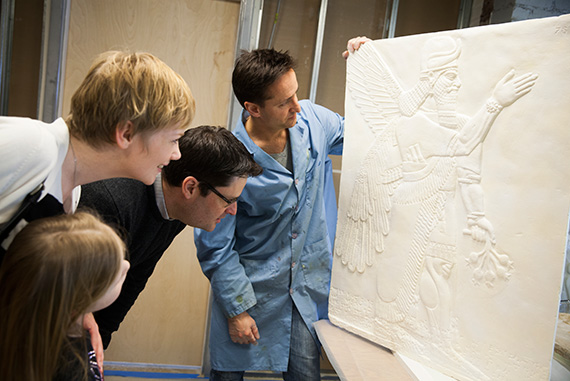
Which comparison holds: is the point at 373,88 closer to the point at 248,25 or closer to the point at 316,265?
the point at 316,265

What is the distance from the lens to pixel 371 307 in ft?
5.61

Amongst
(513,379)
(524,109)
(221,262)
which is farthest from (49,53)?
(513,379)

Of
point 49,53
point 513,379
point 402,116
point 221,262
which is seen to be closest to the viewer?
point 513,379

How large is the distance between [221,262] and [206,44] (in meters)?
1.51

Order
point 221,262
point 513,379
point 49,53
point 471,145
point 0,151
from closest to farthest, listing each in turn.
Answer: point 0,151 → point 513,379 → point 471,145 → point 221,262 → point 49,53

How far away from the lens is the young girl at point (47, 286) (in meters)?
0.84

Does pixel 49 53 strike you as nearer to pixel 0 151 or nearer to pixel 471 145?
pixel 0 151

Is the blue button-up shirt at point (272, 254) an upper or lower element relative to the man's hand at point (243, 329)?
upper

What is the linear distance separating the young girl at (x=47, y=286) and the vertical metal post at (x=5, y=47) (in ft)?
6.89

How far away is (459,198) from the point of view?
145 centimetres

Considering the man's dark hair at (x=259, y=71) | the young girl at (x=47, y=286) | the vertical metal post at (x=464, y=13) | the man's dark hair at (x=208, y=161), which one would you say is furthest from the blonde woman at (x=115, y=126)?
the vertical metal post at (x=464, y=13)

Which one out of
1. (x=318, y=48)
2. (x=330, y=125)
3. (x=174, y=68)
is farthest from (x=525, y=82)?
(x=174, y=68)

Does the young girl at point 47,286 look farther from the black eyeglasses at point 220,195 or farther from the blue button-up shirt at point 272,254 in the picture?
the blue button-up shirt at point 272,254

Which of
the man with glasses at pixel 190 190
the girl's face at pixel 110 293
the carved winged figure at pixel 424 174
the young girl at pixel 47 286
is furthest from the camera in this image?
the man with glasses at pixel 190 190
